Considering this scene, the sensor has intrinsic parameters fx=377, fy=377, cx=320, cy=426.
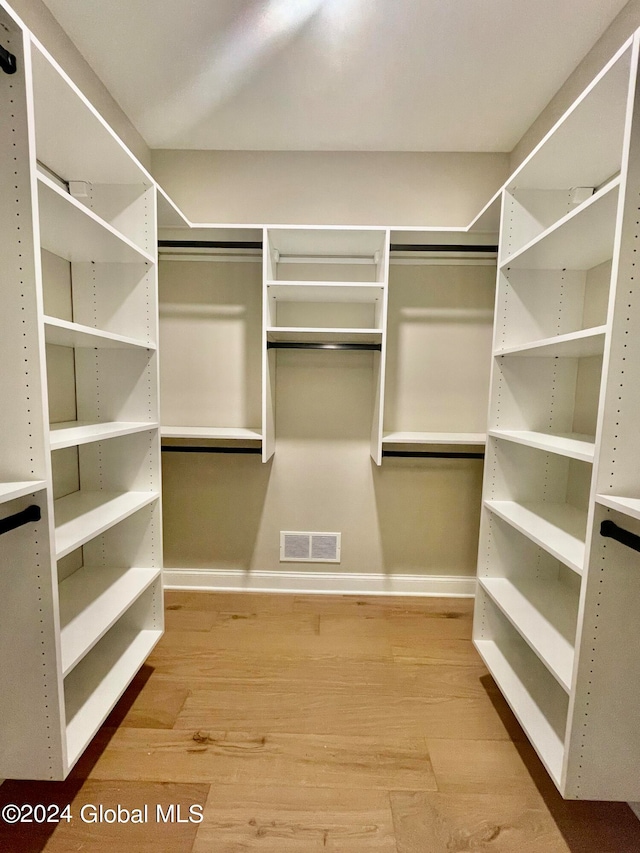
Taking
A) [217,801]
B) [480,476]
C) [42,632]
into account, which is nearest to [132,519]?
[42,632]

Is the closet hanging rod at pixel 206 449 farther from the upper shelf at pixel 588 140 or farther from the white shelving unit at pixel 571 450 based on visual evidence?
the upper shelf at pixel 588 140

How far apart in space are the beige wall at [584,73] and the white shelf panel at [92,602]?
2629 mm

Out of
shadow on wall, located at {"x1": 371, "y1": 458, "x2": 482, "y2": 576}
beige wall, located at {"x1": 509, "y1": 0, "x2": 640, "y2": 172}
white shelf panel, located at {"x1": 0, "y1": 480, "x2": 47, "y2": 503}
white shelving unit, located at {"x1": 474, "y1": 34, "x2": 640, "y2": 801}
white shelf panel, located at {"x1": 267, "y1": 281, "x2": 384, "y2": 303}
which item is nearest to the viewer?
white shelf panel, located at {"x1": 0, "y1": 480, "x2": 47, "y2": 503}

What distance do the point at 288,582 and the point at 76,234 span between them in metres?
1.98

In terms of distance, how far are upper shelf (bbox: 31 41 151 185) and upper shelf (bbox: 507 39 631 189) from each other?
53.7 inches

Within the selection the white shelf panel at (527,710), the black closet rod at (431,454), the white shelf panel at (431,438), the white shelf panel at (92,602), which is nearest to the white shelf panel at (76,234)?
the white shelf panel at (92,602)

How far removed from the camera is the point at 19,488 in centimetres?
85

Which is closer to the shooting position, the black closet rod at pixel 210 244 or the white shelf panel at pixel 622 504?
the white shelf panel at pixel 622 504

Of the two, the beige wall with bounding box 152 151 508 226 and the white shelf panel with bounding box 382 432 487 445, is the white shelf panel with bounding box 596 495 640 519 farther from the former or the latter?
the beige wall with bounding box 152 151 508 226

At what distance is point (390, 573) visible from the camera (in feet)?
7.43

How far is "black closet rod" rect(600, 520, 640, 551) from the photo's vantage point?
0.85 m

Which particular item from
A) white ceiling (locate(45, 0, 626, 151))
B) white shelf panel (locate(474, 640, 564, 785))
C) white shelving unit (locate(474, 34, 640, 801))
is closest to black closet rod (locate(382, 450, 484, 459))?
white shelving unit (locate(474, 34, 640, 801))

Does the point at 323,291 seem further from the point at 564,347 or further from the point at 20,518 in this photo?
the point at 20,518

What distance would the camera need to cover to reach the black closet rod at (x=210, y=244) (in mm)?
1950
